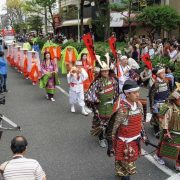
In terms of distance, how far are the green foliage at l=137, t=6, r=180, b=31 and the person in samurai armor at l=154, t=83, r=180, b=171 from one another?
16073mm

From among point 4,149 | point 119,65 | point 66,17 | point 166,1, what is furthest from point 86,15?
point 4,149

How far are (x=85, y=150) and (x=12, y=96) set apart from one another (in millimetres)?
6190

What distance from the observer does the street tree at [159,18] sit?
21219 millimetres

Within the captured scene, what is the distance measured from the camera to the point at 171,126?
18.8 feet

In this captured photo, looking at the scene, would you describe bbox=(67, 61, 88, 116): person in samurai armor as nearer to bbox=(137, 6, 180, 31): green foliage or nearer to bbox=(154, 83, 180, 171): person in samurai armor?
bbox=(154, 83, 180, 171): person in samurai armor

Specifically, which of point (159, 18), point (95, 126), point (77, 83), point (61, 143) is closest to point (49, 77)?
point (77, 83)

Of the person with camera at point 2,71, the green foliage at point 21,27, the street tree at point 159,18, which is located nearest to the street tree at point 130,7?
the street tree at point 159,18

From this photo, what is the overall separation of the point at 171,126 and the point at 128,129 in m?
0.90

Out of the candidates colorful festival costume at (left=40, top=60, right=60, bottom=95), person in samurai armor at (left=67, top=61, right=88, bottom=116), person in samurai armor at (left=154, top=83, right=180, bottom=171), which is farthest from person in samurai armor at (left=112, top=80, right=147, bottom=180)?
colorful festival costume at (left=40, top=60, right=60, bottom=95)

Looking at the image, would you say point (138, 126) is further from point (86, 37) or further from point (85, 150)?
point (86, 37)

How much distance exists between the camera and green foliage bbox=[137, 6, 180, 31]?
69.6 ft

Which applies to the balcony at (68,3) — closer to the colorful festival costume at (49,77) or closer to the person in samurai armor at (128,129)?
the colorful festival costume at (49,77)

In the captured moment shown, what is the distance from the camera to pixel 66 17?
153 feet

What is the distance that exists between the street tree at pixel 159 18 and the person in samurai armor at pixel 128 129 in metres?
16.7
